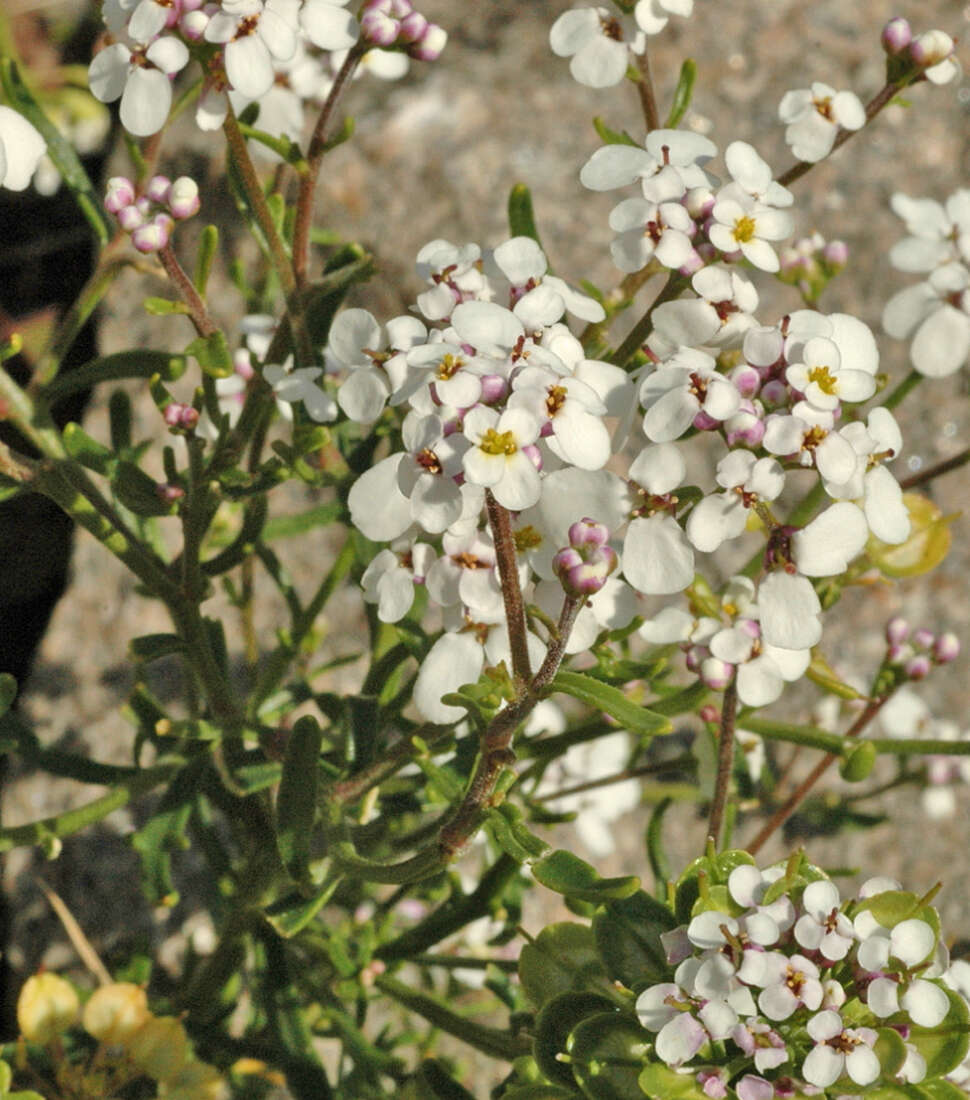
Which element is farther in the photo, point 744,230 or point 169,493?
point 169,493

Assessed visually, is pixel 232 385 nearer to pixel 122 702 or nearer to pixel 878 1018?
pixel 122 702

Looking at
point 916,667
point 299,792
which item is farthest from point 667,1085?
point 916,667

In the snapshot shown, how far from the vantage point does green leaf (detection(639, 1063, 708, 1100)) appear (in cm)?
120

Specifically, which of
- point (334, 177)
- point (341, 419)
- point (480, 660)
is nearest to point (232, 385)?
point (341, 419)

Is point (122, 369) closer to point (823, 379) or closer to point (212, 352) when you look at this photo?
point (212, 352)

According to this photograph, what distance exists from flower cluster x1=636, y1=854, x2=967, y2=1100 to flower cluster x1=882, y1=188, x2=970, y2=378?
79 centimetres

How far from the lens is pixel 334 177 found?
8.99 ft

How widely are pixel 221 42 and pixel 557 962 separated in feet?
3.53

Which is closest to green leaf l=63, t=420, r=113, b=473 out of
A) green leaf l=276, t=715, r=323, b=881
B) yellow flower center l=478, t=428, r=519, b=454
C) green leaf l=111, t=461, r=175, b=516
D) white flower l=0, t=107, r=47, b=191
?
green leaf l=111, t=461, r=175, b=516

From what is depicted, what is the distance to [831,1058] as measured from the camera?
3.84 ft

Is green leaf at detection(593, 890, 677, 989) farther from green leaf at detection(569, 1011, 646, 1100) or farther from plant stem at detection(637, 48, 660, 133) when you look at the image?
plant stem at detection(637, 48, 660, 133)

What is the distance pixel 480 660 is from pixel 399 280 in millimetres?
1530

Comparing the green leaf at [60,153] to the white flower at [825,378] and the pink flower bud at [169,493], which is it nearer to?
the pink flower bud at [169,493]

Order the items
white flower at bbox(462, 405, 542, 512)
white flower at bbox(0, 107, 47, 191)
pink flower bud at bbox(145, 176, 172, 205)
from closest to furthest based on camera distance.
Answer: white flower at bbox(462, 405, 542, 512) → white flower at bbox(0, 107, 47, 191) → pink flower bud at bbox(145, 176, 172, 205)
